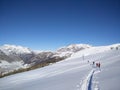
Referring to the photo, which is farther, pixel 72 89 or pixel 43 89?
pixel 43 89

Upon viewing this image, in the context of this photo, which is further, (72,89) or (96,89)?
(72,89)

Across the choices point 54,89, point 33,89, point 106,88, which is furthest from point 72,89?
point 33,89

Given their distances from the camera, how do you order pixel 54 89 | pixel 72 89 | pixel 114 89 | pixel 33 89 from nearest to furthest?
pixel 114 89
pixel 72 89
pixel 54 89
pixel 33 89

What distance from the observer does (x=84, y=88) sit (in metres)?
Answer: 11.8

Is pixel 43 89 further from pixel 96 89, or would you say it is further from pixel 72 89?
pixel 96 89

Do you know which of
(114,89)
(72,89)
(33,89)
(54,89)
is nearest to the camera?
(114,89)

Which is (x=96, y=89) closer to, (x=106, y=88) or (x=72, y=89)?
(x=106, y=88)

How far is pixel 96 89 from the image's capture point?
10969mm

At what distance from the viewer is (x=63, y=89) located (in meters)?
12.0

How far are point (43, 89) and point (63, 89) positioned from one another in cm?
181

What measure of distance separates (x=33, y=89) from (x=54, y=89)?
82.5 inches

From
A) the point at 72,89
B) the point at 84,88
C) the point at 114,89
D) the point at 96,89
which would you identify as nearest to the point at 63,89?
the point at 72,89

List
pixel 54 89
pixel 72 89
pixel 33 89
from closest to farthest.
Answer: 1. pixel 72 89
2. pixel 54 89
3. pixel 33 89

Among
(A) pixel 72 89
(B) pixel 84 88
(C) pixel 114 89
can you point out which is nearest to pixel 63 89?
(A) pixel 72 89
